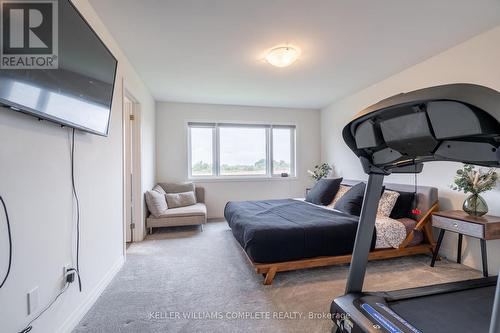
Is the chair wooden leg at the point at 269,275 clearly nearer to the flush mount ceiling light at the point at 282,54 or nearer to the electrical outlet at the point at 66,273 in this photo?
the electrical outlet at the point at 66,273

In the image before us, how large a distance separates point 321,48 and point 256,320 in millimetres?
2700

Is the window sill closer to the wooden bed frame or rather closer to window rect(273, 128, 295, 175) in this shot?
window rect(273, 128, 295, 175)

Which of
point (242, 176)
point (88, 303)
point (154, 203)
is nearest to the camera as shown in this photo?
point (88, 303)

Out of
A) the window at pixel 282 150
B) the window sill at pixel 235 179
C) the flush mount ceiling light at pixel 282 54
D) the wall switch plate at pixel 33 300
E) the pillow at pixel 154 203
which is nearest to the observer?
the wall switch plate at pixel 33 300

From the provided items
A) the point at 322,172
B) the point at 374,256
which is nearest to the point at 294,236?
the point at 374,256

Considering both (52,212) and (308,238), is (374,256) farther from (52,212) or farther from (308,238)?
(52,212)

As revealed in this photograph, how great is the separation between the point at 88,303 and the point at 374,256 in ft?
9.12

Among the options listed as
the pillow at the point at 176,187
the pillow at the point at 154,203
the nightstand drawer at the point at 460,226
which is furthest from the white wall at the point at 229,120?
the nightstand drawer at the point at 460,226

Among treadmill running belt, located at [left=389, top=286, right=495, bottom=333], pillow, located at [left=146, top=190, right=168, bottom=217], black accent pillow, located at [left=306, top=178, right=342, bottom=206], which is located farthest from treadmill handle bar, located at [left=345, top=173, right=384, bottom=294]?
pillow, located at [left=146, top=190, right=168, bottom=217]

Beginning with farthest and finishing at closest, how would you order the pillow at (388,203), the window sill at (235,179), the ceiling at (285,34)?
the window sill at (235,179) < the pillow at (388,203) < the ceiling at (285,34)

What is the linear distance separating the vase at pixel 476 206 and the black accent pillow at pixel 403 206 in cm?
63

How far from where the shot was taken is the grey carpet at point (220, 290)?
171 centimetres

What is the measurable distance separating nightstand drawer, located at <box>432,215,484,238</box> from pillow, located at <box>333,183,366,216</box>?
775 millimetres

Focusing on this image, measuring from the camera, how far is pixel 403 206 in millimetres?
3016
